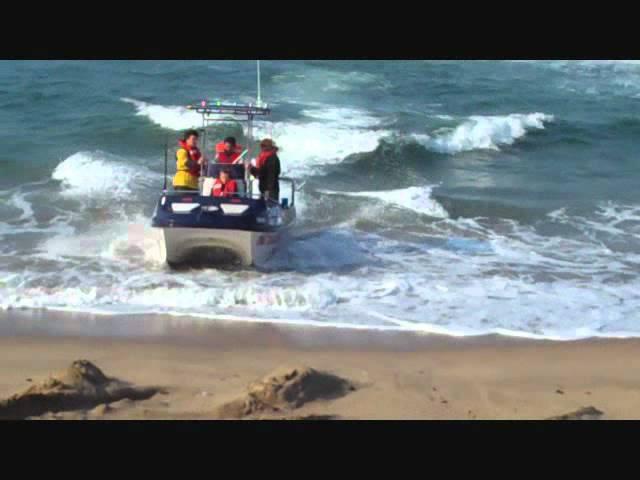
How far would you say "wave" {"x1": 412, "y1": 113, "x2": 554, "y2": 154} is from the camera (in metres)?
21.9

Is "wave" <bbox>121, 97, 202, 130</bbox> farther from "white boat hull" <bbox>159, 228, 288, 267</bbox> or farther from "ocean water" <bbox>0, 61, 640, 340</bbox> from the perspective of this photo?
"white boat hull" <bbox>159, 228, 288, 267</bbox>

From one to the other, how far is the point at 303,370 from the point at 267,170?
4.86m

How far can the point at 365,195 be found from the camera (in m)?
17.3

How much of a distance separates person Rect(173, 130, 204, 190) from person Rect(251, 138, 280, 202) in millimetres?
738

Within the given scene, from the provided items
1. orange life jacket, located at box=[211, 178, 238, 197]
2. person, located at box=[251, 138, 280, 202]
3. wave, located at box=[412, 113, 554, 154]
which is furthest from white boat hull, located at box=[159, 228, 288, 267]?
wave, located at box=[412, 113, 554, 154]

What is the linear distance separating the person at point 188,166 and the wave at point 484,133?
9.46m

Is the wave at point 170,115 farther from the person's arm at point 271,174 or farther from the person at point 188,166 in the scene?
the person's arm at point 271,174

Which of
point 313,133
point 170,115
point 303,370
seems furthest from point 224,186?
point 170,115

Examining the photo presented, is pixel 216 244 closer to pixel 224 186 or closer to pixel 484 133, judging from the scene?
pixel 224 186

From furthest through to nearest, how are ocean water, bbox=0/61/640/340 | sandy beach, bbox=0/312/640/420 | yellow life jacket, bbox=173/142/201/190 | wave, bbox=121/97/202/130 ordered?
1. wave, bbox=121/97/202/130
2. yellow life jacket, bbox=173/142/201/190
3. ocean water, bbox=0/61/640/340
4. sandy beach, bbox=0/312/640/420

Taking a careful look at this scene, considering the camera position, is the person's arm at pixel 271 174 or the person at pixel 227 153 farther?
the person at pixel 227 153

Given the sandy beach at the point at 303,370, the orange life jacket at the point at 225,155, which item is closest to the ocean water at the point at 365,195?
the sandy beach at the point at 303,370

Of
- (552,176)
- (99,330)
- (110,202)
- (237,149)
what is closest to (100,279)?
(99,330)

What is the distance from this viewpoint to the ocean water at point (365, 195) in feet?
36.8
